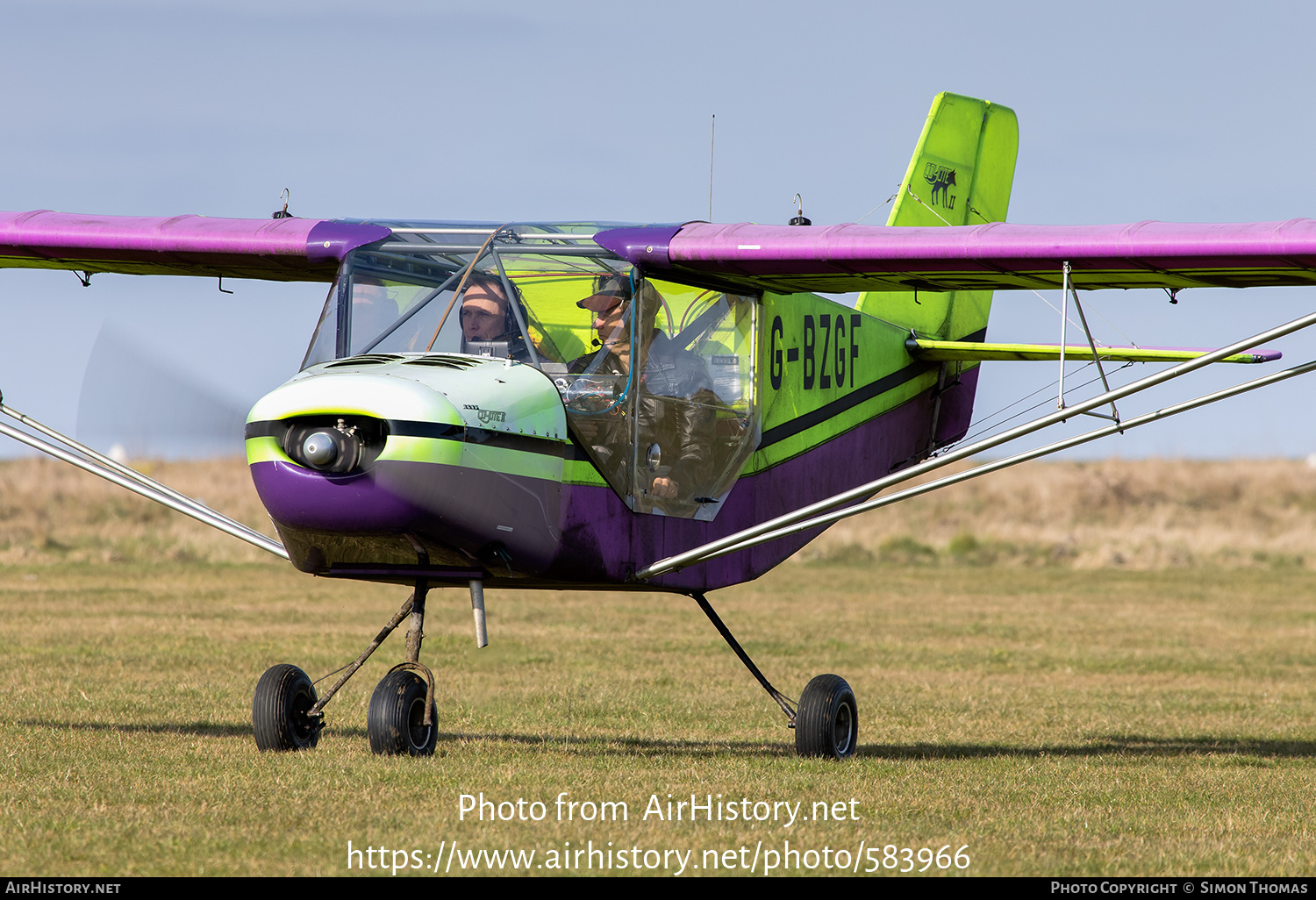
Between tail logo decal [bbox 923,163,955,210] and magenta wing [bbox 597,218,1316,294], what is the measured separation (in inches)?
179

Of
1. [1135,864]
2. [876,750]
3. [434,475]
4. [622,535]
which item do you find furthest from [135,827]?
[876,750]

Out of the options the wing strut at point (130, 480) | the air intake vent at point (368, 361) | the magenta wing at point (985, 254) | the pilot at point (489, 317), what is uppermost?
the magenta wing at point (985, 254)

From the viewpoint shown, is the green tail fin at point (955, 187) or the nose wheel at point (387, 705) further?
the green tail fin at point (955, 187)

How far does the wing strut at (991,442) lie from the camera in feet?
27.4

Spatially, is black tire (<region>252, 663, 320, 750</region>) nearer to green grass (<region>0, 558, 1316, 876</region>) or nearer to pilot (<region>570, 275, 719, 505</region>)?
green grass (<region>0, 558, 1316, 876</region>)

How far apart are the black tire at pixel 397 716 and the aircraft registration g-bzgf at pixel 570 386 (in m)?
0.02

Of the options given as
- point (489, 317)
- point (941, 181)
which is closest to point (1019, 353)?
point (941, 181)

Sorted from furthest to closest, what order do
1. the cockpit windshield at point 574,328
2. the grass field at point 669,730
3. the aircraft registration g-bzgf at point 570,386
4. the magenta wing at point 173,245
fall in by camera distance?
the magenta wing at point 173,245, the cockpit windshield at point 574,328, the aircraft registration g-bzgf at point 570,386, the grass field at point 669,730

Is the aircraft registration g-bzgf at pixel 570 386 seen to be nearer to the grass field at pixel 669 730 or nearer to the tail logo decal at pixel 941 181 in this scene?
the grass field at pixel 669 730

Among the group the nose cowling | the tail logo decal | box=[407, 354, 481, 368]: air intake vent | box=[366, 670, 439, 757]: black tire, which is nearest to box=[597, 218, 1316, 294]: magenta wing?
box=[407, 354, 481, 368]: air intake vent

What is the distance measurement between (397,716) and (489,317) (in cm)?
228

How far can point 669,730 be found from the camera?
1154 centimetres

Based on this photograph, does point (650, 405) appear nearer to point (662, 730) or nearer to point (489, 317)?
point (489, 317)

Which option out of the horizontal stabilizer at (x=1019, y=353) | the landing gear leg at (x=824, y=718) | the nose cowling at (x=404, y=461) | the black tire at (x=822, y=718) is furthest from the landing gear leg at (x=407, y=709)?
the horizontal stabilizer at (x=1019, y=353)
